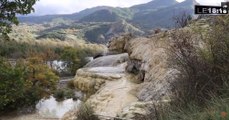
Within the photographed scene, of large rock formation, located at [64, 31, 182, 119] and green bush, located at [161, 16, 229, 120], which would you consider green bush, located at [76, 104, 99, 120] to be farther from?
green bush, located at [161, 16, 229, 120]

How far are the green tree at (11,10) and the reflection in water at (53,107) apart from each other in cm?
766

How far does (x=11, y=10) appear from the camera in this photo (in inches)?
490

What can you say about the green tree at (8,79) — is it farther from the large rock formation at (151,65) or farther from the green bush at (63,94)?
the large rock formation at (151,65)

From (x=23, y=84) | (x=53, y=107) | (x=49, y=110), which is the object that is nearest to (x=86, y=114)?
(x=23, y=84)

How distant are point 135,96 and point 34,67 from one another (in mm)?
14457

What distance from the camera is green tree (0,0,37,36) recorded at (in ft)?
39.8

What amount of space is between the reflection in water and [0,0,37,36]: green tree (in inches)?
302

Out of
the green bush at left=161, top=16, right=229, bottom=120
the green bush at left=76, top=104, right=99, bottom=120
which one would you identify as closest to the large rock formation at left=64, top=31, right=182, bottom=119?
the green bush at left=76, top=104, right=99, bottom=120

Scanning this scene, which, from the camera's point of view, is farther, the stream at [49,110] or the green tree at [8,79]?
the stream at [49,110]

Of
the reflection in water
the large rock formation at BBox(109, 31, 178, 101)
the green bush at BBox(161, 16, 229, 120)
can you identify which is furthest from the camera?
the reflection in water

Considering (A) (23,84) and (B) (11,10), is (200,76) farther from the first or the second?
(A) (23,84)

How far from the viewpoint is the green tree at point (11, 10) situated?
39.8ft

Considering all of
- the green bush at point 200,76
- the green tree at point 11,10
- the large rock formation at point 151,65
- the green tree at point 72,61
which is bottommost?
the green tree at point 72,61

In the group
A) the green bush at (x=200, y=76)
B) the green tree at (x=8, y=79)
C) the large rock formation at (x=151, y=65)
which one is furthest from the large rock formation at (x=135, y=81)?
the green tree at (x=8, y=79)
